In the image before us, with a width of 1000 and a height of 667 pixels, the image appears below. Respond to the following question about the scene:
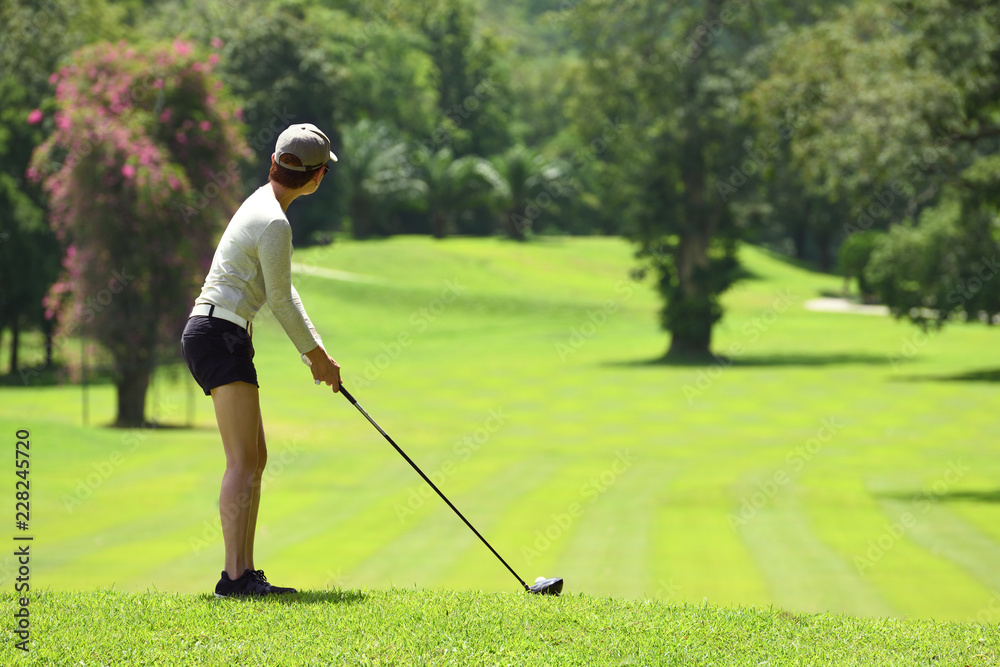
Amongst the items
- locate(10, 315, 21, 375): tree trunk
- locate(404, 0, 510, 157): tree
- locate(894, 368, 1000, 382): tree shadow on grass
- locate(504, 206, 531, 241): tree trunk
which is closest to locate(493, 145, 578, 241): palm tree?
locate(504, 206, 531, 241): tree trunk

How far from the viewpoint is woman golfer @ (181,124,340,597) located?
17.2ft

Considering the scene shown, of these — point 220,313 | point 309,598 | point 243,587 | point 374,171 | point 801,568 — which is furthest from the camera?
Answer: point 374,171

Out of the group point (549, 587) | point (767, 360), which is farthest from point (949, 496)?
point (767, 360)

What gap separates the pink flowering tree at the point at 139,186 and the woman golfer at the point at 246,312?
17884 millimetres

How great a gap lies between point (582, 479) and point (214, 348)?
13525mm

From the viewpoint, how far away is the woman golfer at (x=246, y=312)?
524cm

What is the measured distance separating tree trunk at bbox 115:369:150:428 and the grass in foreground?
19.4 meters

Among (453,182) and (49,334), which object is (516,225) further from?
(49,334)

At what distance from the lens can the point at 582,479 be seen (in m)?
18.4

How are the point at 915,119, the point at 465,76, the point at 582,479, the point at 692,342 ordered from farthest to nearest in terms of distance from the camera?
1. the point at 465,76
2. the point at 692,342
3. the point at 915,119
4. the point at 582,479

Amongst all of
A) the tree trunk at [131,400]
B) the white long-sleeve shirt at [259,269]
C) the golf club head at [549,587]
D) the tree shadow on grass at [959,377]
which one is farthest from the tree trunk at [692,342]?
the white long-sleeve shirt at [259,269]

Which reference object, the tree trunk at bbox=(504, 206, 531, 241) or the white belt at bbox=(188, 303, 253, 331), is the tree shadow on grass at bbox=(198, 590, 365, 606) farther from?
the tree trunk at bbox=(504, 206, 531, 241)

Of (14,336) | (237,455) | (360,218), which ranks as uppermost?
(237,455)

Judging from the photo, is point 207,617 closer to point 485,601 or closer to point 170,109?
point 485,601
